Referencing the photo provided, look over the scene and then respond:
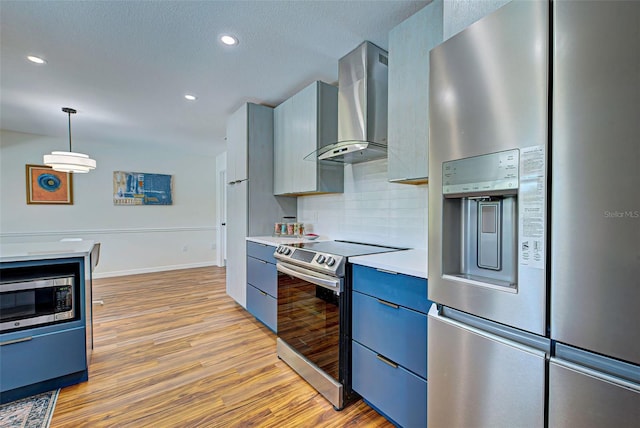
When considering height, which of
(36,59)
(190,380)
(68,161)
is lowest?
(190,380)

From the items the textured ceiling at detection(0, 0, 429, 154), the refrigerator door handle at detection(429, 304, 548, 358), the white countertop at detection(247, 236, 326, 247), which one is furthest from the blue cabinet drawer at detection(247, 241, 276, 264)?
the refrigerator door handle at detection(429, 304, 548, 358)

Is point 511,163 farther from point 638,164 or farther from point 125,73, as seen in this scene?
point 125,73

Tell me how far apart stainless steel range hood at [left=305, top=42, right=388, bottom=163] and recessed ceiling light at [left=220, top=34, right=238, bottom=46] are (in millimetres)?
835

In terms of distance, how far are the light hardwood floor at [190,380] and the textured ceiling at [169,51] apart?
238cm

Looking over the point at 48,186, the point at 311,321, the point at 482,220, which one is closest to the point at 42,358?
the point at 311,321

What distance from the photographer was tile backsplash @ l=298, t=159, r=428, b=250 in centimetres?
215

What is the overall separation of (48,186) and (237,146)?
3.61 metres

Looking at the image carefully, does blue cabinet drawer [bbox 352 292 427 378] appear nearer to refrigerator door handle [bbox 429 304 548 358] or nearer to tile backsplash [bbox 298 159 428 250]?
refrigerator door handle [bbox 429 304 548 358]

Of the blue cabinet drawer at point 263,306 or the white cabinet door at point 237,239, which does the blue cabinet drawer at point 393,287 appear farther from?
the white cabinet door at point 237,239

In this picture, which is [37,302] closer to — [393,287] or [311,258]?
[311,258]

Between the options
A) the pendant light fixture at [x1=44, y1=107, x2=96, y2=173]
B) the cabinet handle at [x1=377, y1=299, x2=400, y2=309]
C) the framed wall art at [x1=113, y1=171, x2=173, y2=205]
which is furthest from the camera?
the framed wall art at [x1=113, y1=171, x2=173, y2=205]

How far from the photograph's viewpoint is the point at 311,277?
1.93 metres

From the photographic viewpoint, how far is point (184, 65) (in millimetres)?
2443

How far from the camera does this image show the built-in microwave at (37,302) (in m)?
1.75
